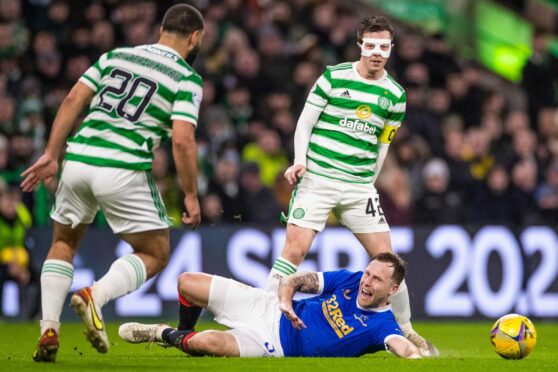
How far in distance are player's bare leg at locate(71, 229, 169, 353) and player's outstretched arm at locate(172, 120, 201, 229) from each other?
0.32 meters

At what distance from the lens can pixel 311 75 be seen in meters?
17.6

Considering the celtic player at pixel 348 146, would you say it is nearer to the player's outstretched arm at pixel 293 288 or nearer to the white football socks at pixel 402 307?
the white football socks at pixel 402 307

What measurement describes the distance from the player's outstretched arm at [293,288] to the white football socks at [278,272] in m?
0.52

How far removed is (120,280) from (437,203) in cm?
814

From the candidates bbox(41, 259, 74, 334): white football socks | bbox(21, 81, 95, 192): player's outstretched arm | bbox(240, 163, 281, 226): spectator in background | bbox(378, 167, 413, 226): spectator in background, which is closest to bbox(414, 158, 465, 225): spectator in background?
bbox(378, 167, 413, 226): spectator in background

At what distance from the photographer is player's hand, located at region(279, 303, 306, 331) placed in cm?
805

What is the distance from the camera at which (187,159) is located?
8156 millimetres

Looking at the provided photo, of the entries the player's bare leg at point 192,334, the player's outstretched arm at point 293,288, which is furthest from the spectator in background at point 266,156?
the player's outstretched arm at point 293,288

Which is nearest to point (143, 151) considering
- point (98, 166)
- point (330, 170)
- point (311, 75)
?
point (98, 166)

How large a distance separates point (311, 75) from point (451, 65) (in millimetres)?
2760

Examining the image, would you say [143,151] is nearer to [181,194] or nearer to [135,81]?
[135,81]

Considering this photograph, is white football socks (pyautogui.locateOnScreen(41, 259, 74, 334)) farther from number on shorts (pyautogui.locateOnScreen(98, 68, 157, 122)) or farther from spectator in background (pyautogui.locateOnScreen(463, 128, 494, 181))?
spectator in background (pyautogui.locateOnScreen(463, 128, 494, 181))

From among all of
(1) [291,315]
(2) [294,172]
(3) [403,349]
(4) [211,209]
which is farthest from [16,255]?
(3) [403,349]

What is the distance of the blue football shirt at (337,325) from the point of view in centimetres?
847
